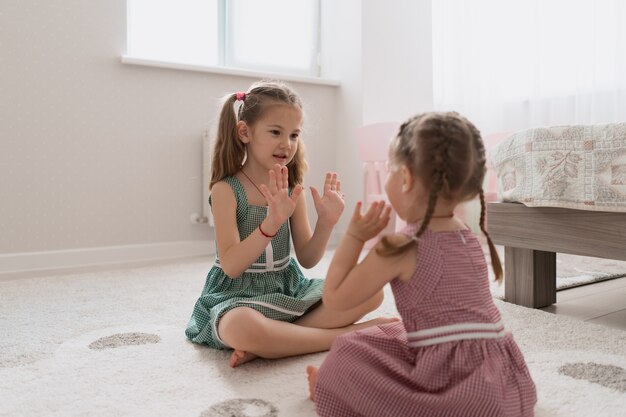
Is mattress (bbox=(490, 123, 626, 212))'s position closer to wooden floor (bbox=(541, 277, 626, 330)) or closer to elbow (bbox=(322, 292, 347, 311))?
wooden floor (bbox=(541, 277, 626, 330))

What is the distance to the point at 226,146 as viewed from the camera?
3.92 ft

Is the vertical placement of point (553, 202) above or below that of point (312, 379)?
above

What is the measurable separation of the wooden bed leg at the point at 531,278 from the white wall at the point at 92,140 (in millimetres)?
1496

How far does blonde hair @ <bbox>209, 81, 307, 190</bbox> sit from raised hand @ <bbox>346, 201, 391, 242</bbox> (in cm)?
48

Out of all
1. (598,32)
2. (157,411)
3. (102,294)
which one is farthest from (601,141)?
(102,294)

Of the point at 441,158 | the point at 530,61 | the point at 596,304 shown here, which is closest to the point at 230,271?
the point at 441,158

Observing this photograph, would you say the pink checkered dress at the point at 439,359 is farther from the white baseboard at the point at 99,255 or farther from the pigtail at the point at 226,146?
the white baseboard at the point at 99,255

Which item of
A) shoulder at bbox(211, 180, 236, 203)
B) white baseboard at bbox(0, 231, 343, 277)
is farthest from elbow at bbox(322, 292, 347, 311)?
white baseboard at bbox(0, 231, 343, 277)

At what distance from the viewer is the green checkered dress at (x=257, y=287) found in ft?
3.56

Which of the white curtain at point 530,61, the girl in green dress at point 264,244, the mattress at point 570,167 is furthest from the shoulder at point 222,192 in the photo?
the white curtain at point 530,61

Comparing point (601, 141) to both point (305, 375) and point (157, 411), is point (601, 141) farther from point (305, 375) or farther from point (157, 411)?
point (157, 411)

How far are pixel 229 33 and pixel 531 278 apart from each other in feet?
6.60

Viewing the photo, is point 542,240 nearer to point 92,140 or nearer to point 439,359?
point 439,359

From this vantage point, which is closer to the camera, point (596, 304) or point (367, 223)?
point (367, 223)
